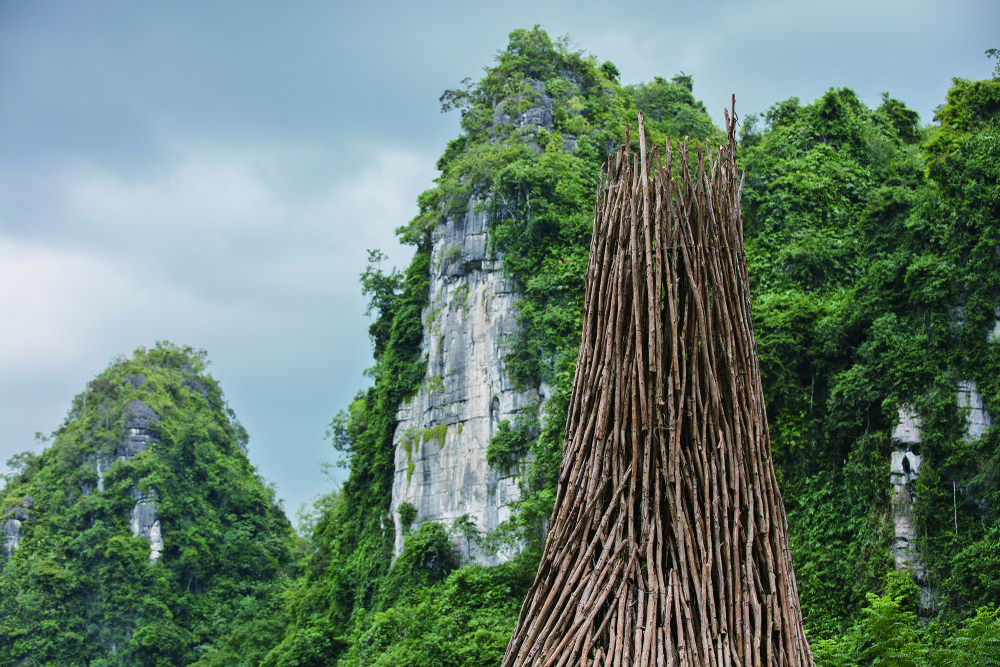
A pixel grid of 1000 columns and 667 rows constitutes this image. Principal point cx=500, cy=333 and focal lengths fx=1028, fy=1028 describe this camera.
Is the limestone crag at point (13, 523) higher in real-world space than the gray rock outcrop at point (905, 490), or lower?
higher

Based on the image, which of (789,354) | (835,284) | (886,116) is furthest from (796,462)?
(886,116)

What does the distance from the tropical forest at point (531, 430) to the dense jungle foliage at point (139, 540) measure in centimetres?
9

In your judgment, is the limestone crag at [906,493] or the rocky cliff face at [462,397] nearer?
the limestone crag at [906,493]

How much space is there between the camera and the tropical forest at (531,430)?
38.5 feet

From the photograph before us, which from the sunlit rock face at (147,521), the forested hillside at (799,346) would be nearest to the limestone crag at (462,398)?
the forested hillside at (799,346)

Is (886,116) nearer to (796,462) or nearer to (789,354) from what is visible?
(789,354)

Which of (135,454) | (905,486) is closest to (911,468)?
(905,486)

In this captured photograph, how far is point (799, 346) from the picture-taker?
14320 mm

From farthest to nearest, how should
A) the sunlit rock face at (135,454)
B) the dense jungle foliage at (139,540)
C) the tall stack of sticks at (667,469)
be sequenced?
the sunlit rock face at (135,454)
the dense jungle foliage at (139,540)
the tall stack of sticks at (667,469)

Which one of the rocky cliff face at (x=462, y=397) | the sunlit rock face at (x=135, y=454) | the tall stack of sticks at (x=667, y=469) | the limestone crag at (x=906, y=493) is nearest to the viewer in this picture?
the tall stack of sticks at (x=667, y=469)

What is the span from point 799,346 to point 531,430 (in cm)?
556

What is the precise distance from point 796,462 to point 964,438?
2290 millimetres

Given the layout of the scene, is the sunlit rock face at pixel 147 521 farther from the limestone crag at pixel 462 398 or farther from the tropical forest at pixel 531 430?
the limestone crag at pixel 462 398

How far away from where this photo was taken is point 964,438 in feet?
38.2
